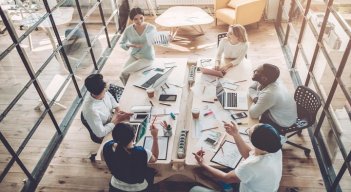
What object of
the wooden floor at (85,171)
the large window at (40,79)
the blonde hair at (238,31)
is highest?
the blonde hair at (238,31)

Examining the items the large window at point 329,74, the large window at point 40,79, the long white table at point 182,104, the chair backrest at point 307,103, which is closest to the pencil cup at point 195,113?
the long white table at point 182,104

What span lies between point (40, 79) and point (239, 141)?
3.82m

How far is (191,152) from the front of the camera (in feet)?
9.62

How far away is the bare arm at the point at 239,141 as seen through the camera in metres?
2.77

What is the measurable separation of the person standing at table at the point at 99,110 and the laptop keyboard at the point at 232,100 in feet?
3.48

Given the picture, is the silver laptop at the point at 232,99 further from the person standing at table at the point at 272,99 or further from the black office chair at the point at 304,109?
the black office chair at the point at 304,109

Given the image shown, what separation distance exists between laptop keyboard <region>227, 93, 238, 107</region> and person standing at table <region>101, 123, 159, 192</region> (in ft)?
3.77

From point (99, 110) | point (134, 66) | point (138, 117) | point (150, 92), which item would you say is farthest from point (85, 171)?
point (134, 66)

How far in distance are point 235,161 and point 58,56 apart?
3.39 meters

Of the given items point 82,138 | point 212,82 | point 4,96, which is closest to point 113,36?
point 4,96

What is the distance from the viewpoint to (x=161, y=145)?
302 cm

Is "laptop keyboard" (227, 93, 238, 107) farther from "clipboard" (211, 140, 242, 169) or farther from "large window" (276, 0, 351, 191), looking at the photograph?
"large window" (276, 0, 351, 191)

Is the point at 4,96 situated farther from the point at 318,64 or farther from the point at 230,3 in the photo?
the point at 318,64

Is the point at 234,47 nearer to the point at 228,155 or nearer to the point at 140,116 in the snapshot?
the point at 140,116
